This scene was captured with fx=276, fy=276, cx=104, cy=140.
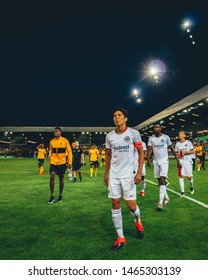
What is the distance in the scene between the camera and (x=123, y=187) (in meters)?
4.47

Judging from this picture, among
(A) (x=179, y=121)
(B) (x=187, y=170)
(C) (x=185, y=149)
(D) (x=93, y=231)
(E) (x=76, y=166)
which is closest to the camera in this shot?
(D) (x=93, y=231)

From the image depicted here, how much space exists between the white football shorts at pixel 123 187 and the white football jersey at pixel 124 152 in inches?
2.7

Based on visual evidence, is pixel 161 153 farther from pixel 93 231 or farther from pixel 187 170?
pixel 93 231

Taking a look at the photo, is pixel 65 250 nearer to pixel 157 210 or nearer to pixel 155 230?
pixel 155 230

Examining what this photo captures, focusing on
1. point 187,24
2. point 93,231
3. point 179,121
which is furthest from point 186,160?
point 179,121

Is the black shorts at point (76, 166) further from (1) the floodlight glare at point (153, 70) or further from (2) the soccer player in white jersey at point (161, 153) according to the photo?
(1) the floodlight glare at point (153, 70)

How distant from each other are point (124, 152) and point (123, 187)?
570 millimetres

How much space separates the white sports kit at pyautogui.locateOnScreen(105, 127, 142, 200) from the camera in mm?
4488

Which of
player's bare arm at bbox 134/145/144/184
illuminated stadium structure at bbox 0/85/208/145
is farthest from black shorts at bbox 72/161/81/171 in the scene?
illuminated stadium structure at bbox 0/85/208/145

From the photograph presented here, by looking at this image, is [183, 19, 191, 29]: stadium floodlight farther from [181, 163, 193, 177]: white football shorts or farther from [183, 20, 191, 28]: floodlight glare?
[181, 163, 193, 177]: white football shorts

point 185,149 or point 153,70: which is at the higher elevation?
point 153,70

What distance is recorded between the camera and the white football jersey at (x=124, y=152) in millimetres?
4527

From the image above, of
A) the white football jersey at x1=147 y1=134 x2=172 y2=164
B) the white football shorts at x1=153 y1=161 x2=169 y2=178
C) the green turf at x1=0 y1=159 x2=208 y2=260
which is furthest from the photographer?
the white football jersey at x1=147 y1=134 x2=172 y2=164

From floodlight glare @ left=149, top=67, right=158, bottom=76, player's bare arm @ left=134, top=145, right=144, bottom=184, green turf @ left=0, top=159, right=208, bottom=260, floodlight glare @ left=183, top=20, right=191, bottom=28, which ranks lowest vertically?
green turf @ left=0, top=159, right=208, bottom=260
